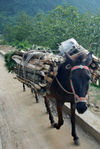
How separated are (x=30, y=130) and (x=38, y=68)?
5.48 feet

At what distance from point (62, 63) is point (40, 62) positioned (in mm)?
630

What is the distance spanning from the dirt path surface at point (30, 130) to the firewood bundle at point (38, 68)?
1.12 m

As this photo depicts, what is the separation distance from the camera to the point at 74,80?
273 cm

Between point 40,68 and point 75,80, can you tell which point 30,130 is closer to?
point 40,68

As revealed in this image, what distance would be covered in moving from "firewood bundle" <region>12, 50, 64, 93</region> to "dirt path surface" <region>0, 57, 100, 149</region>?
1115 millimetres

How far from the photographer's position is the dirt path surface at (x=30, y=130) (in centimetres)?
360

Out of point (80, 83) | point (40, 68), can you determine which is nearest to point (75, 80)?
point (80, 83)

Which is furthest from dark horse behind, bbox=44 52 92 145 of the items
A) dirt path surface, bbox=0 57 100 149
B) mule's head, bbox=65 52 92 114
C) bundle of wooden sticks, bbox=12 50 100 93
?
dirt path surface, bbox=0 57 100 149

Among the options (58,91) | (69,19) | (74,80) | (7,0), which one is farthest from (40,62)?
(7,0)

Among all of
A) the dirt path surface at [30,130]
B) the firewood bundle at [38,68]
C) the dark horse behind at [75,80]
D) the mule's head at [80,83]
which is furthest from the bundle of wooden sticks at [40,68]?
the dirt path surface at [30,130]

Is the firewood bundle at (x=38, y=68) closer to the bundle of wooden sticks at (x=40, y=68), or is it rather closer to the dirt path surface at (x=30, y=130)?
the bundle of wooden sticks at (x=40, y=68)

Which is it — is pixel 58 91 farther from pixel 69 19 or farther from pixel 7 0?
pixel 7 0

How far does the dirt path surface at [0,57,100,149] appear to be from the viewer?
11.8 feet

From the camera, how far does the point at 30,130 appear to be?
4.17m
